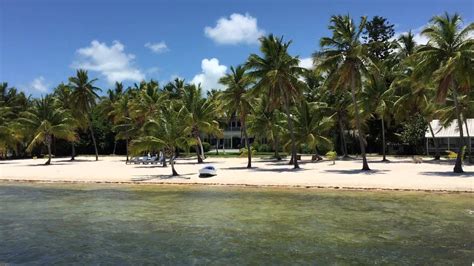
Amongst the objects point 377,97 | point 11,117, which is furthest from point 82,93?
point 377,97

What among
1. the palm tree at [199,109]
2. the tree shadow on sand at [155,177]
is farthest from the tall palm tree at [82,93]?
the tree shadow on sand at [155,177]

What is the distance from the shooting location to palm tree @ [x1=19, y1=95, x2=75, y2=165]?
45.4 meters

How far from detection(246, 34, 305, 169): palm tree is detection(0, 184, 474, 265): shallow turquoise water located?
11.4 metres

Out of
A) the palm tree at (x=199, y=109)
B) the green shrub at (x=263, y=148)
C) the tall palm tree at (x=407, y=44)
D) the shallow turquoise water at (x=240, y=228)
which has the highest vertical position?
the tall palm tree at (x=407, y=44)

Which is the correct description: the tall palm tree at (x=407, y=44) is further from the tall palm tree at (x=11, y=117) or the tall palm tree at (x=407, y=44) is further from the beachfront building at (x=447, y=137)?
the tall palm tree at (x=11, y=117)

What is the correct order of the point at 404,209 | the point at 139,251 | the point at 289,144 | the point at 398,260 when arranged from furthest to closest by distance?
the point at 289,144
the point at 404,209
the point at 139,251
the point at 398,260

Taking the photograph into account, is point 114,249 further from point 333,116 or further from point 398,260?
point 333,116

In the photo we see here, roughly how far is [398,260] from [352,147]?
49.1 m

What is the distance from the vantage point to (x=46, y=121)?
45312 mm

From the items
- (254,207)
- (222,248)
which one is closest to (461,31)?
(254,207)

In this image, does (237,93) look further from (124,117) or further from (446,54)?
(124,117)

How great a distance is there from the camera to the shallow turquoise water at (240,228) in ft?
36.9

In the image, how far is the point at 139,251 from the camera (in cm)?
1187

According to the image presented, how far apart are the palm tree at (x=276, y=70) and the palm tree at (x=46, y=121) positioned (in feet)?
77.2
